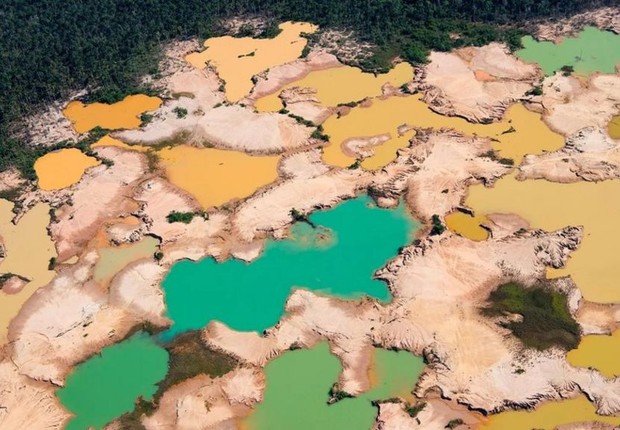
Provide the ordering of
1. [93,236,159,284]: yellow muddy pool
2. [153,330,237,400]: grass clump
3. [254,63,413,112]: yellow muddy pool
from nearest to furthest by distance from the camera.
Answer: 1. [153,330,237,400]: grass clump
2. [93,236,159,284]: yellow muddy pool
3. [254,63,413,112]: yellow muddy pool

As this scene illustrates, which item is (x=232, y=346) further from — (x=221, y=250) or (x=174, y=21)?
(x=174, y=21)

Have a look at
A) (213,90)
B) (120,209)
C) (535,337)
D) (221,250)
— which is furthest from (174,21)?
(535,337)

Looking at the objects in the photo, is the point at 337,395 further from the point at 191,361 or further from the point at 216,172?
the point at 216,172

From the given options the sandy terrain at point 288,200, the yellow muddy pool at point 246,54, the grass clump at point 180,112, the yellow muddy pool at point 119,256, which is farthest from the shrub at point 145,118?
the sandy terrain at point 288,200

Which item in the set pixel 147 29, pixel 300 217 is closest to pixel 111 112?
pixel 147 29

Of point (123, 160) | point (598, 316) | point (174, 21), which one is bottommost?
point (598, 316)

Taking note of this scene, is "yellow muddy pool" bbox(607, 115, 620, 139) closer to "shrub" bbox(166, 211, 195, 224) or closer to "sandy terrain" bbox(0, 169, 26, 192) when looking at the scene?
"shrub" bbox(166, 211, 195, 224)

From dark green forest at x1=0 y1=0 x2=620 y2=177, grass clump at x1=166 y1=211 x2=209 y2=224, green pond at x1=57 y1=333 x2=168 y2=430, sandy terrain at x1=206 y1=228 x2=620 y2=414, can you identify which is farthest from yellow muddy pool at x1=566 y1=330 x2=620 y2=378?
dark green forest at x1=0 y1=0 x2=620 y2=177
